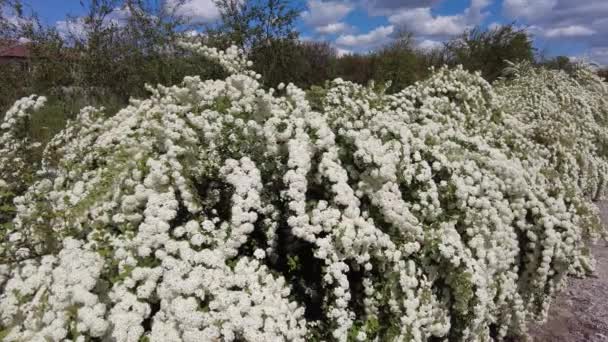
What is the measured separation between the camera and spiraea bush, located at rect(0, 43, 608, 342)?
202 centimetres

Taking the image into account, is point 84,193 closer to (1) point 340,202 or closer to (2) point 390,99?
(1) point 340,202

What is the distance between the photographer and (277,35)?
10.3 metres

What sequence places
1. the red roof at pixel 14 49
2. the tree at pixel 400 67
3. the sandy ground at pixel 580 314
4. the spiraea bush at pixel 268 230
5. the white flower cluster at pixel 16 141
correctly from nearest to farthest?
the spiraea bush at pixel 268 230, the white flower cluster at pixel 16 141, the sandy ground at pixel 580 314, the red roof at pixel 14 49, the tree at pixel 400 67

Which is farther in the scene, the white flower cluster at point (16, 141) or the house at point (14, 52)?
the house at point (14, 52)

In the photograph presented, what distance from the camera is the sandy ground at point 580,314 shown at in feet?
13.2

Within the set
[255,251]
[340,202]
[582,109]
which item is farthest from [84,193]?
[582,109]

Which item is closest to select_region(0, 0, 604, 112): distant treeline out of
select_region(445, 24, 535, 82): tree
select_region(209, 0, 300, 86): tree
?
select_region(209, 0, 300, 86): tree

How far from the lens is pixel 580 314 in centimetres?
439

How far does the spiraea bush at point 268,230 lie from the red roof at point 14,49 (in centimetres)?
570

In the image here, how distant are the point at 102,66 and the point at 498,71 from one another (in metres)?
12.0

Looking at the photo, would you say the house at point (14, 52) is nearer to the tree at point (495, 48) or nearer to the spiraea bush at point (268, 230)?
the spiraea bush at point (268, 230)

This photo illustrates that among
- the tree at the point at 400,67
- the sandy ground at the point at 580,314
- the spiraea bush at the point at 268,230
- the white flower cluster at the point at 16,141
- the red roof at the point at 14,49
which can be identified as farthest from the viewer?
the tree at the point at 400,67

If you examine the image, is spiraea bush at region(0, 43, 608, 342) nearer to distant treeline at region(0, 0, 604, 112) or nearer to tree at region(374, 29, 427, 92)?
distant treeline at region(0, 0, 604, 112)

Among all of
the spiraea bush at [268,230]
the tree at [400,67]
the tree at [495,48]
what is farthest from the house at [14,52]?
the tree at [495,48]
